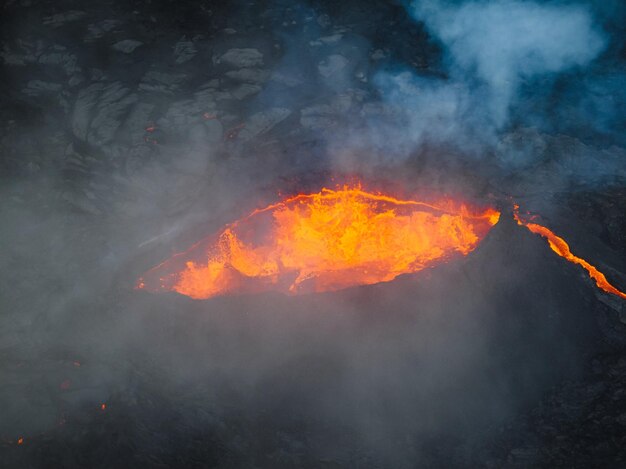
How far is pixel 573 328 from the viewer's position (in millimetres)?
3777

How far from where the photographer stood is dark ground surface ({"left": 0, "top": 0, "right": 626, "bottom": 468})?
3.84m

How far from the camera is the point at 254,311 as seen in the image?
14.1 ft

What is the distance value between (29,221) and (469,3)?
20.6 feet

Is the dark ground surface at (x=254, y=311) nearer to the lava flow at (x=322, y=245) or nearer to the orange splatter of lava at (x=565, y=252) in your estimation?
the orange splatter of lava at (x=565, y=252)

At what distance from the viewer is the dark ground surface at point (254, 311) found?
3.84 meters

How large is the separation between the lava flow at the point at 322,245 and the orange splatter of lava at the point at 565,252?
1.38 ft

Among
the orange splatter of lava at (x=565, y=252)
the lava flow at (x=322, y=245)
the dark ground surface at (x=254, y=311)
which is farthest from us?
the lava flow at (x=322, y=245)

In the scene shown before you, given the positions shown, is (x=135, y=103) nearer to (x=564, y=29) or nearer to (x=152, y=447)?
(x=152, y=447)

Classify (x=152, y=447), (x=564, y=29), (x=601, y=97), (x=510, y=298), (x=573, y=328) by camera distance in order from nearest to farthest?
(x=573, y=328) → (x=510, y=298) → (x=152, y=447) → (x=601, y=97) → (x=564, y=29)

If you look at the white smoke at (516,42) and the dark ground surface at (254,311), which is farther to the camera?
the white smoke at (516,42)

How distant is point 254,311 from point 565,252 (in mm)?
3207

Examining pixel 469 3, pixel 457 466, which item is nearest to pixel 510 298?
pixel 457 466

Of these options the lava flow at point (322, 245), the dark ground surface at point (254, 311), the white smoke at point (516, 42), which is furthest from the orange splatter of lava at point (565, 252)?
the white smoke at point (516, 42)

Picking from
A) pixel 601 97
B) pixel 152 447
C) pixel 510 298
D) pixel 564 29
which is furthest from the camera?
pixel 564 29
